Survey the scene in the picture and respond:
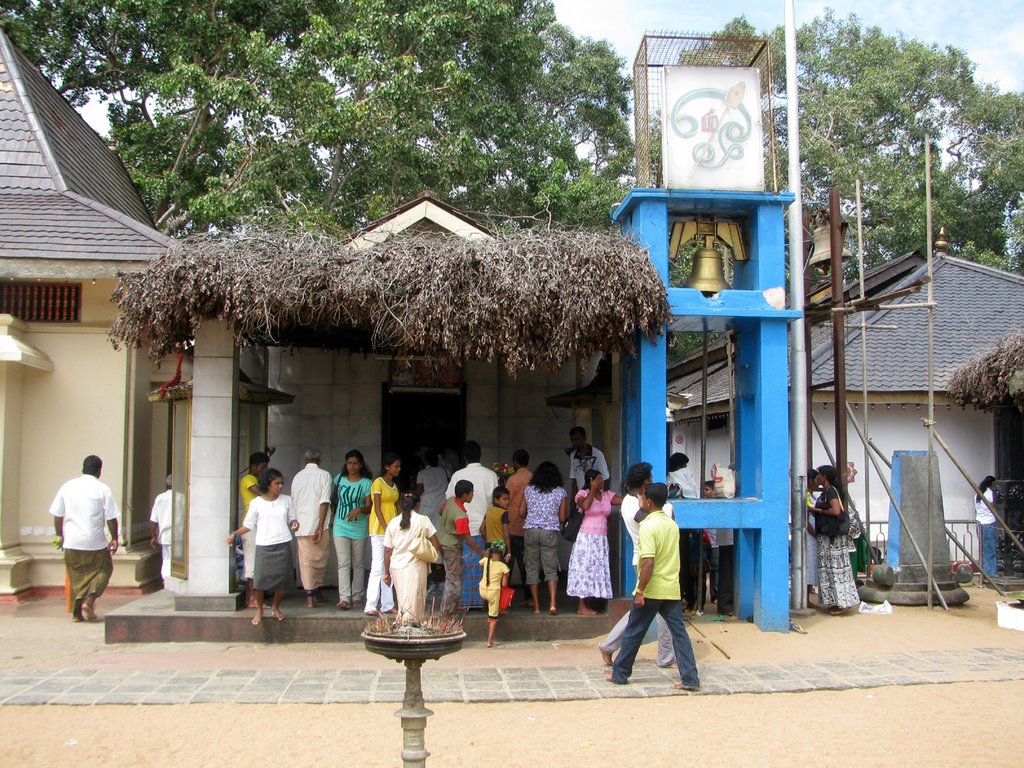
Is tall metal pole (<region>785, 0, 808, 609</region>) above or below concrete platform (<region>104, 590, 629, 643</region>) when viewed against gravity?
above

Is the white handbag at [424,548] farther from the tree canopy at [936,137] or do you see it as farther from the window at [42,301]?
the tree canopy at [936,137]

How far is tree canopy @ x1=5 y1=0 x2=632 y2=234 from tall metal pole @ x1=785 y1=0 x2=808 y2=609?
266 inches

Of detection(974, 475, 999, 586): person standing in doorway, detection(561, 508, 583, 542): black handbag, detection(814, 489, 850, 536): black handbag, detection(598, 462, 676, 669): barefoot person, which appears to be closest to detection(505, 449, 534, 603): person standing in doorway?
detection(561, 508, 583, 542): black handbag

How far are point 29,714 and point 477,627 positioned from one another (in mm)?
3915

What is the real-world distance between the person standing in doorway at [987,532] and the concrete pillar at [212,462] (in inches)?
399

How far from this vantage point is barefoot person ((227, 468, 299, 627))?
28.2ft

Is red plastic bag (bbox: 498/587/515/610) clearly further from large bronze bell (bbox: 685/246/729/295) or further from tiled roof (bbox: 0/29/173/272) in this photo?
tiled roof (bbox: 0/29/173/272)

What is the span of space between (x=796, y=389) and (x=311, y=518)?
536 centimetres

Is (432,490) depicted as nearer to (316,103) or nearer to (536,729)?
(536,729)

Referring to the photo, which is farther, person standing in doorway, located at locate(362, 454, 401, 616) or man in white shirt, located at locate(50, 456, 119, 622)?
man in white shirt, located at locate(50, 456, 119, 622)

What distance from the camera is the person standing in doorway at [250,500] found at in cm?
897

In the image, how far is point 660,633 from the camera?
26.2 feet

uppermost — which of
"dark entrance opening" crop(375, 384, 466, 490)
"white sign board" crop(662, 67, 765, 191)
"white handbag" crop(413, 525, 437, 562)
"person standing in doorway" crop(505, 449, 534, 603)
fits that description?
"white sign board" crop(662, 67, 765, 191)

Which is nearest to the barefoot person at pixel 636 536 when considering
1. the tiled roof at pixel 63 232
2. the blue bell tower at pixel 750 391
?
the blue bell tower at pixel 750 391
